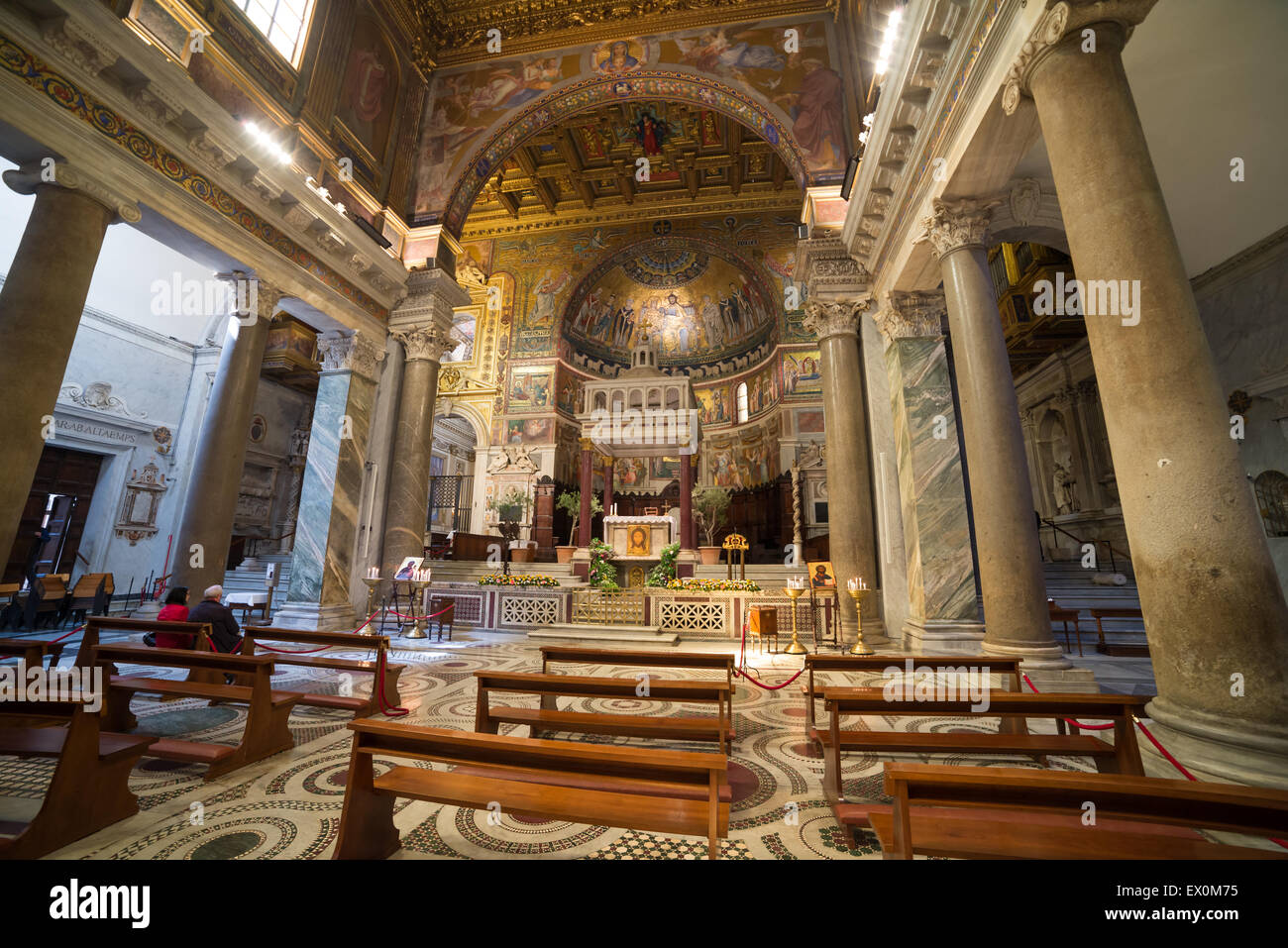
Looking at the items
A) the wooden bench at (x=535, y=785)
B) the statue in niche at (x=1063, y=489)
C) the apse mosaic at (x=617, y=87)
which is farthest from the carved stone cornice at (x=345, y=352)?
the statue in niche at (x=1063, y=489)

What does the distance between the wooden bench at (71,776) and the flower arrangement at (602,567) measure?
7775 millimetres

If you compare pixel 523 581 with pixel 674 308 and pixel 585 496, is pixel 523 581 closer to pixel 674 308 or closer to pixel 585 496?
pixel 585 496

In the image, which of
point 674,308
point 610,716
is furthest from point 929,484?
point 674,308

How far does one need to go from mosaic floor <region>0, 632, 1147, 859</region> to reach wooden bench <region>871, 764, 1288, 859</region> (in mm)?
716

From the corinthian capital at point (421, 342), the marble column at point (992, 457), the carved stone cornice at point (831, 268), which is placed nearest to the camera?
the marble column at point (992, 457)

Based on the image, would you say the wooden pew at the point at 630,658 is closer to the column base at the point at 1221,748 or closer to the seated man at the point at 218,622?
the column base at the point at 1221,748

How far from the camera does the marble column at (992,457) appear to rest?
4961 millimetres

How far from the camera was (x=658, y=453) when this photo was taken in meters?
14.3

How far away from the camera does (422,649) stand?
7.66 metres
